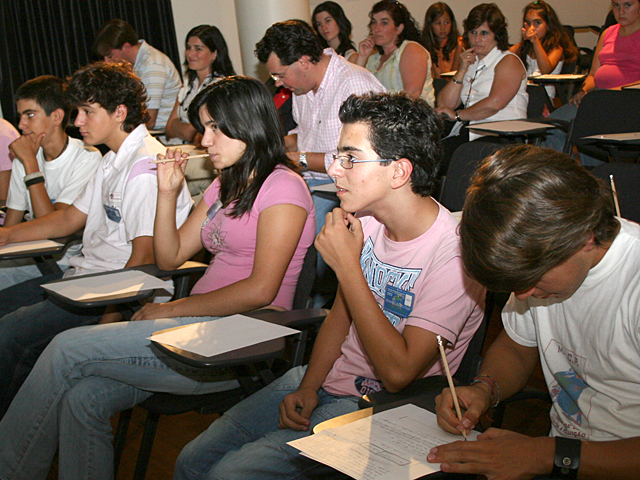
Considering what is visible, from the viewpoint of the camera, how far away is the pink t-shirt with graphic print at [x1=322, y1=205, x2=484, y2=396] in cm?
122

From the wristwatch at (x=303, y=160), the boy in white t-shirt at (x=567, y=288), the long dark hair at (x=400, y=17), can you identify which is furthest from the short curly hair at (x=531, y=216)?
the long dark hair at (x=400, y=17)

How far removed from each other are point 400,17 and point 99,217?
7.95 ft

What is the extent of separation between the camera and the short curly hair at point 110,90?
222 cm

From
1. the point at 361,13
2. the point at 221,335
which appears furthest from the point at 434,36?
the point at 221,335

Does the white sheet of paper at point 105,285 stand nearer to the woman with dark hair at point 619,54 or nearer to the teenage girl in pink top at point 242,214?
the teenage girl in pink top at point 242,214

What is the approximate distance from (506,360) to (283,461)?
0.51 metres

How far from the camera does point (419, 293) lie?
1.28 metres

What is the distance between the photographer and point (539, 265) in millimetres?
914

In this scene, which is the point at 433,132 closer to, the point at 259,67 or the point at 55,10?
the point at 259,67

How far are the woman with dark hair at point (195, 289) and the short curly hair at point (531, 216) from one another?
0.82 metres

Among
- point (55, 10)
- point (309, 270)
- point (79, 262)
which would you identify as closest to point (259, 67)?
point (55, 10)

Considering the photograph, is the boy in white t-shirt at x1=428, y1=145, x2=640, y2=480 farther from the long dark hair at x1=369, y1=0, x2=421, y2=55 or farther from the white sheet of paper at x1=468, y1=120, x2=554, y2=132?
the long dark hair at x1=369, y1=0, x2=421, y2=55

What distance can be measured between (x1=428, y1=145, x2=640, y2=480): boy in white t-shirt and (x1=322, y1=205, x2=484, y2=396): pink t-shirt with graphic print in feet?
0.66

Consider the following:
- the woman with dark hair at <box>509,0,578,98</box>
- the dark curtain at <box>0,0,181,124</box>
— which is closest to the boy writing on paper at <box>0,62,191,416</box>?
the dark curtain at <box>0,0,181,124</box>
